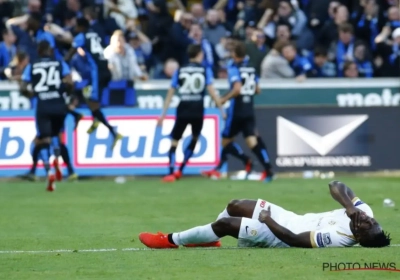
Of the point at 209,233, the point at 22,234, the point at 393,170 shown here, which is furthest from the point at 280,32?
the point at 209,233

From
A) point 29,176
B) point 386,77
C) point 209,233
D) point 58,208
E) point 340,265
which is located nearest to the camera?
point 340,265

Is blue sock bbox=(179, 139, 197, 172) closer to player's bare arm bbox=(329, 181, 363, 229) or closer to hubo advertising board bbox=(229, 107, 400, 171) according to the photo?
hubo advertising board bbox=(229, 107, 400, 171)

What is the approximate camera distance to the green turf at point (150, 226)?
8.57m

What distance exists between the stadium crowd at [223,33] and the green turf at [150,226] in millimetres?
3256

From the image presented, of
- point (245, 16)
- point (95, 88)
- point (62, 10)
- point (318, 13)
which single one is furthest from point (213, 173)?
point (318, 13)

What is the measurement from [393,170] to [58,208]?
26.4ft

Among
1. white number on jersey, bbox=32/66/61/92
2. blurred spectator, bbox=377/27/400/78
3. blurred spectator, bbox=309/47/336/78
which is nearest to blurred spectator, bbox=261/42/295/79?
blurred spectator, bbox=309/47/336/78

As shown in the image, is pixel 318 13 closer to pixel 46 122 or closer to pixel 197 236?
pixel 46 122

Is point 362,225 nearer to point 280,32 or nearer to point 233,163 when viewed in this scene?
point 233,163

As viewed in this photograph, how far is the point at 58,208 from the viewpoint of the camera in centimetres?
1463

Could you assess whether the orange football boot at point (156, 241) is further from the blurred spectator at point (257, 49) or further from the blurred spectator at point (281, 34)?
the blurred spectator at point (281, 34)

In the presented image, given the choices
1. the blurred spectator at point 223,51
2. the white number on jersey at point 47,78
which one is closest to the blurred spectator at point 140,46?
the blurred spectator at point 223,51

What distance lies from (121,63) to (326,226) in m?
12.2

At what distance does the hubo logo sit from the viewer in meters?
20.4
